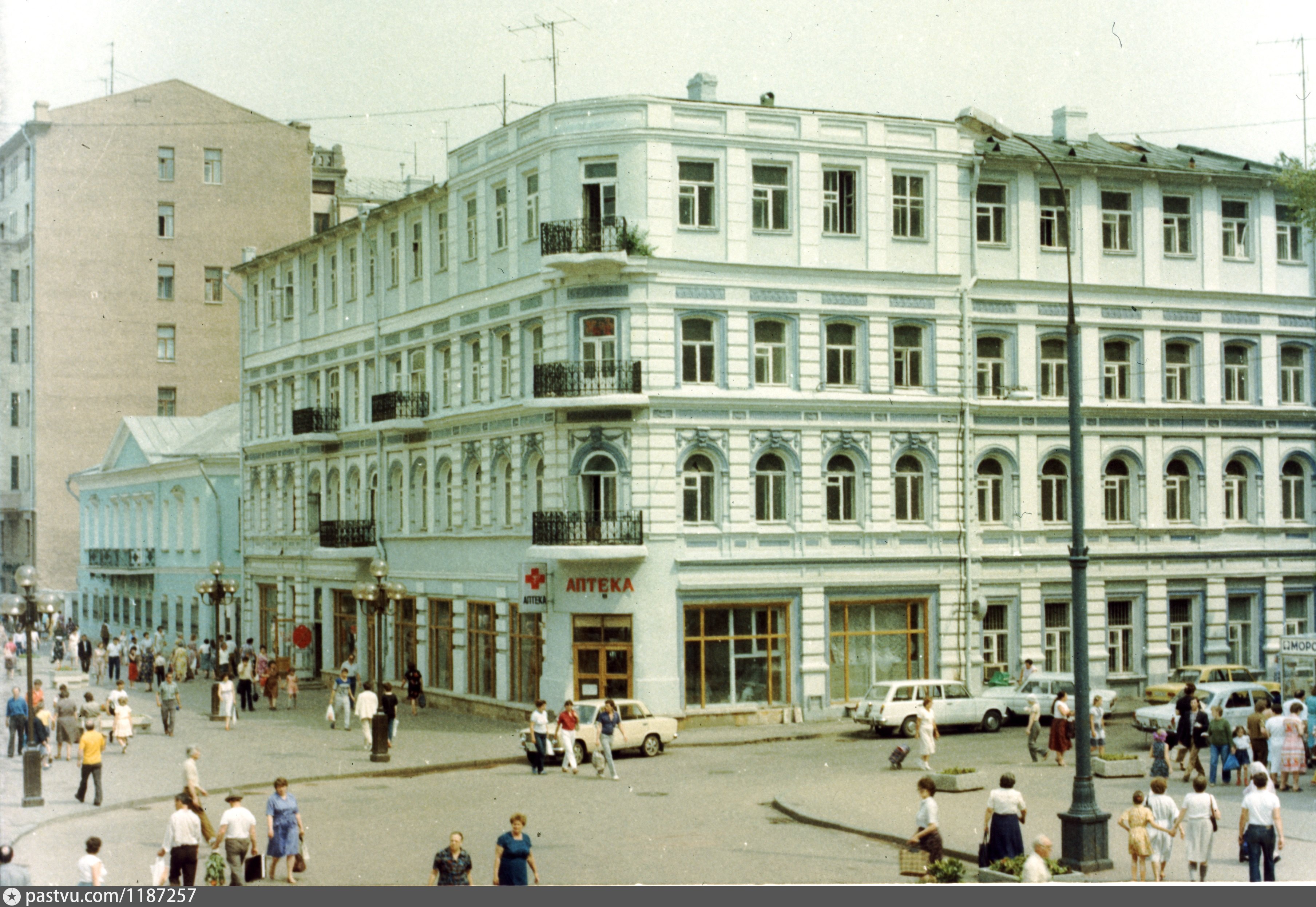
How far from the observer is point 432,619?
46.4 metres

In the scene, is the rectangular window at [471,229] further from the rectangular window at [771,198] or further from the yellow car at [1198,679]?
the yellow car at [1198,679]

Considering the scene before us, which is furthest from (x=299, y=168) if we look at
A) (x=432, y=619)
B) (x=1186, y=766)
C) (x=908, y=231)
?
(x=1186, y=766)

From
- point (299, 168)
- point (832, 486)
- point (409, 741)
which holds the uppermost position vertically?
point (299, 168)

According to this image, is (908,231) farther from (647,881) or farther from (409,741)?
(647,881)

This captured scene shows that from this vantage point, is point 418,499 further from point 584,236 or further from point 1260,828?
point 1260,828

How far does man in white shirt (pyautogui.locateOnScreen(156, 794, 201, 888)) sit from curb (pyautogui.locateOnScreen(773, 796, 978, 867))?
10325 mm

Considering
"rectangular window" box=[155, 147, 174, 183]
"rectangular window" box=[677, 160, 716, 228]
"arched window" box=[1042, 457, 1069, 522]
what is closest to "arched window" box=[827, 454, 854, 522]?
"arched window" box=[1042, 457, 1069, 522]

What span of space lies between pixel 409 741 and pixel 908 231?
1863cm

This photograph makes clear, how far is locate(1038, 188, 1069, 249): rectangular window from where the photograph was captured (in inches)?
1678

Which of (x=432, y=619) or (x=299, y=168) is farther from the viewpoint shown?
(x=299, y=168)

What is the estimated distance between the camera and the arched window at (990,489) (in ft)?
138

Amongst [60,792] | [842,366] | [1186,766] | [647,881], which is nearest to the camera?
[647,881]

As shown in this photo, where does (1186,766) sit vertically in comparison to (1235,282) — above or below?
below

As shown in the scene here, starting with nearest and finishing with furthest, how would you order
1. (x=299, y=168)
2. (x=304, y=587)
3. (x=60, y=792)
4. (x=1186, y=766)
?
(x=60, y=792), (x=1186, y=766), (x=304, y=587), (x=299, y=168)
